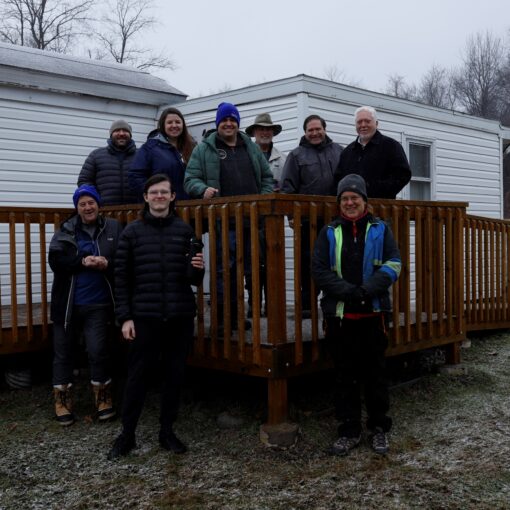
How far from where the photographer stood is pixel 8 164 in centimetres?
757

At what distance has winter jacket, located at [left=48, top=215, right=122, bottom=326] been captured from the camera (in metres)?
4.80

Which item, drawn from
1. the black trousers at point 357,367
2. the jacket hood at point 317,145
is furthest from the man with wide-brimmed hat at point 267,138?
the black trousers at point 357,367

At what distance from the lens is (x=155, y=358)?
4.24 meters

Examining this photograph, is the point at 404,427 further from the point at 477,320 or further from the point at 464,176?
the point at 464,176

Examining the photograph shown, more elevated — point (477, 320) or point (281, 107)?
point (281, 107)

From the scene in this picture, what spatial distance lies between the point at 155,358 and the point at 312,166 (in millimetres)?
2137

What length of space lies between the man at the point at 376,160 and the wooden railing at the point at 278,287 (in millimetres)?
165

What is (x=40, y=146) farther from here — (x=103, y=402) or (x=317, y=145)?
(x=103, y=402)

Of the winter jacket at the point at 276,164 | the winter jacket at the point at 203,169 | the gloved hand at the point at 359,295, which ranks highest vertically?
the winter jacket at the point at 276,164

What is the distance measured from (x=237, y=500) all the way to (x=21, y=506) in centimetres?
114

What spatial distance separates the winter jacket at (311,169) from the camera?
17.9ft

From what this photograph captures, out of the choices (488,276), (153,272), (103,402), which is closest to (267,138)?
(153,272)

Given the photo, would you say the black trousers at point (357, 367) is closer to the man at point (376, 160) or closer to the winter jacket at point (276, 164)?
the man at point (376, 160)

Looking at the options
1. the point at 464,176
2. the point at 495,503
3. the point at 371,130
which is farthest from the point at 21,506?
the point at 464,176
